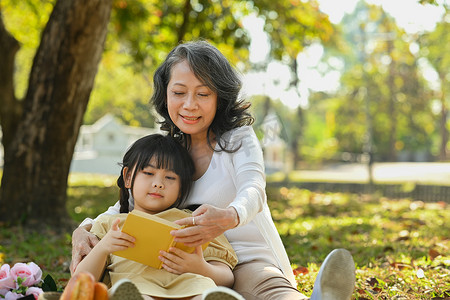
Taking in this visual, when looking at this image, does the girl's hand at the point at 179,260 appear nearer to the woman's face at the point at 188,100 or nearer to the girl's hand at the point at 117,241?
the girl's hand at the point at 117,241

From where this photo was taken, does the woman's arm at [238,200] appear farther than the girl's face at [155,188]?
No

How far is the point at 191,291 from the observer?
1972mm

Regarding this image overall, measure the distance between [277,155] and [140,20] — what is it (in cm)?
1891

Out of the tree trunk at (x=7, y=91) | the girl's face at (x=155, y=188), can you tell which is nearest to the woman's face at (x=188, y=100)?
the girl's face at (x=155, y=188)

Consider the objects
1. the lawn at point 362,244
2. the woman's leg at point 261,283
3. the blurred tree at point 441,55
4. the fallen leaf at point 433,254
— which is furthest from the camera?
the blurred tree at point 441,55

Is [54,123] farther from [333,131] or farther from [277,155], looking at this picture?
[333,131]

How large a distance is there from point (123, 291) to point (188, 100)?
1.05 metres

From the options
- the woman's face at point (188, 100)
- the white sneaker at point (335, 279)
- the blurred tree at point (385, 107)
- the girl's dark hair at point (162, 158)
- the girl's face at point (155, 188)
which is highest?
the blurred tree at point (385, 107)

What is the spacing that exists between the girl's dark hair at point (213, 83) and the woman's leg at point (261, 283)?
55 centimetres

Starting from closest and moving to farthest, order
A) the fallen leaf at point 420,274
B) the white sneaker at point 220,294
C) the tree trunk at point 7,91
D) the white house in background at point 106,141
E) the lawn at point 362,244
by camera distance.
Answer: the white sneaker at point 220,294, the lawn at point 362,244, the fallen leaf at point 420,274, the tree trunk at point 7,91, the white house in background at point 106,141

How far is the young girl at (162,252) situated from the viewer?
203 cm

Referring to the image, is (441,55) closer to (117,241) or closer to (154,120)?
(154,120)

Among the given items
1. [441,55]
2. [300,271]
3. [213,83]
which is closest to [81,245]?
[213,83]

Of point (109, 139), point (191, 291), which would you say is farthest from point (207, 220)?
point (109, 139)
